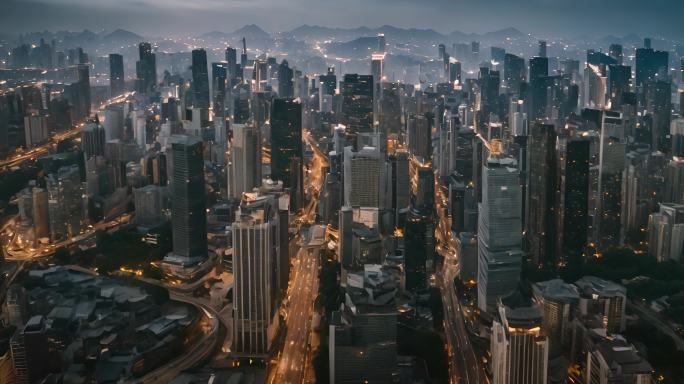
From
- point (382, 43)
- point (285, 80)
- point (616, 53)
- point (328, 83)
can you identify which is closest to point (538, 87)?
point (616, 53)

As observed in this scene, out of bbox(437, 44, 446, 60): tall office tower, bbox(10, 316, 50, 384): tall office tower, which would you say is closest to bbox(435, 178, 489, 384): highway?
bbox(10, 316, 50, 384): tall office tower

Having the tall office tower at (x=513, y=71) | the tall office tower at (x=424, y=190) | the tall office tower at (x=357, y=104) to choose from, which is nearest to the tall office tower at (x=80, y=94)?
the tall office tower at (x=357, y=104)

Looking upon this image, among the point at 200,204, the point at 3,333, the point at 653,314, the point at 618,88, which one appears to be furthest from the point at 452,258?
the point at 618,88

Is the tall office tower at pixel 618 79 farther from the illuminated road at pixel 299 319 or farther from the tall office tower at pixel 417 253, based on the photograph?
the tall office tower at pixel 417 253

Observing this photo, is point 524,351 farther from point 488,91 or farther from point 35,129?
point 488,91

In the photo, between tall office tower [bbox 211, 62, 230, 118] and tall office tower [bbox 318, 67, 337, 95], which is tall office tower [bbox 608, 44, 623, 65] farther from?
tall office tower [bbox 211, 62, 230, 118]
